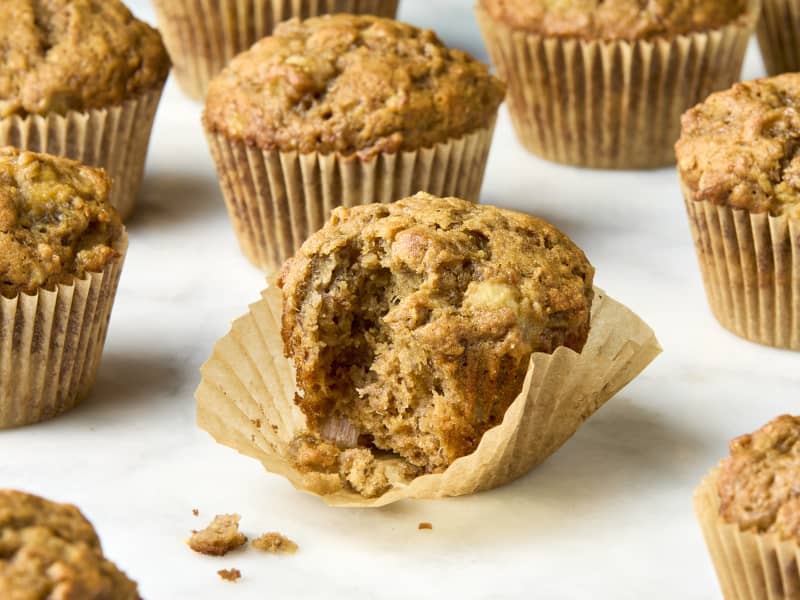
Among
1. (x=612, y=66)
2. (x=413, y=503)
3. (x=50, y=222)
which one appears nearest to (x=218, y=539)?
A: (x=413, y=503)

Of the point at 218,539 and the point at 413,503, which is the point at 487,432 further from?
the point at 218,539

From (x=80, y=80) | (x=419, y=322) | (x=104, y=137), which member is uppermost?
(x=419, y=322)

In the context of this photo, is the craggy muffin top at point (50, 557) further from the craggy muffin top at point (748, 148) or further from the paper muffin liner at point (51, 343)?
the craggy muffin top at point (748, 148)

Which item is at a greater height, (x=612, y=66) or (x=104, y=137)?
(x=612, y=66)

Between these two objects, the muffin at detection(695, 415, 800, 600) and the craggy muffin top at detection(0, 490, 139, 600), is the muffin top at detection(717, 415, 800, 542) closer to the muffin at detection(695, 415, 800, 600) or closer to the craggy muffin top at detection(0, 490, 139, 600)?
the muffin at detection(695, 415, 800, 600)

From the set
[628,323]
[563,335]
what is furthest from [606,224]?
[563,335]

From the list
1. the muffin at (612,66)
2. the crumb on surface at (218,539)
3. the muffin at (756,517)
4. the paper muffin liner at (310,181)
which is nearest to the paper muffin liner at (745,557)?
the muffin at (756,517)
